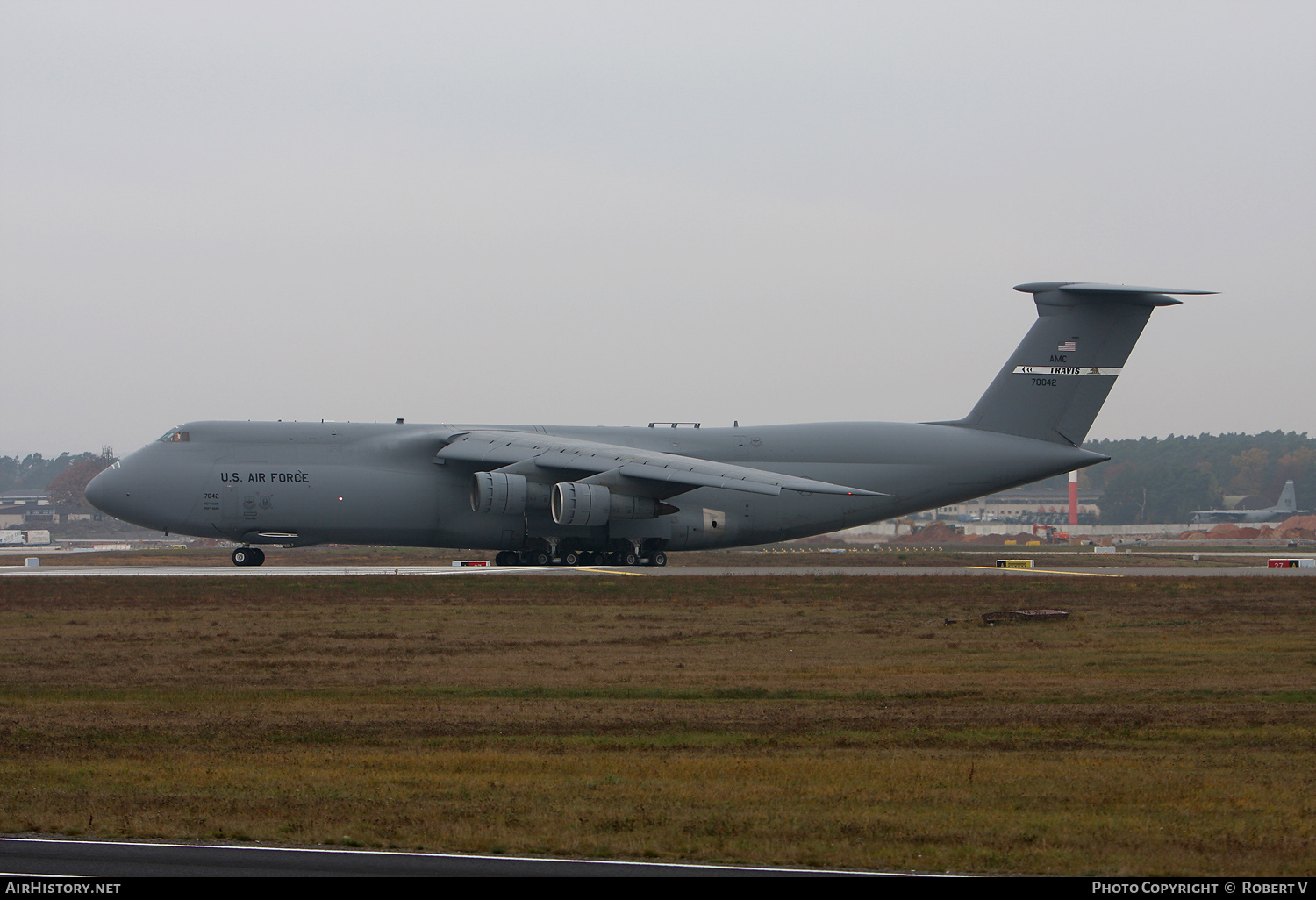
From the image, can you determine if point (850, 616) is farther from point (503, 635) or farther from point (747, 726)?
point (747, 726)

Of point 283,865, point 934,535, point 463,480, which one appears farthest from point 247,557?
point 934,535

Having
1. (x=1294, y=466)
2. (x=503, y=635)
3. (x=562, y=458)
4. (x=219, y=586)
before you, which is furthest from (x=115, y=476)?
(x=1294, y=466)

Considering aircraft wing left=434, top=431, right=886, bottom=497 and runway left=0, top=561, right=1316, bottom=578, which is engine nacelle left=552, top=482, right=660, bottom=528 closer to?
aircraft wing left=434, top=431, right=886, bottom=497

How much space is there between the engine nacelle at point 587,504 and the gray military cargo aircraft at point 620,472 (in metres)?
0.04

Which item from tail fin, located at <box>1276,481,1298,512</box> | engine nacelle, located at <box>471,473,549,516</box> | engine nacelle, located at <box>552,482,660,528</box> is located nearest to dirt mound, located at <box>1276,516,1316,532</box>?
tail fin, located at <box>1276,481,1298,512</box>

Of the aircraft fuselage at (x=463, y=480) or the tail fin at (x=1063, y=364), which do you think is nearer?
the aircraft fuselage at (x=463, y=480)

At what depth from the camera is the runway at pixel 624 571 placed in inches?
1283

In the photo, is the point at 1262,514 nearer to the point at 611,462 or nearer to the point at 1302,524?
the point at 1302,524

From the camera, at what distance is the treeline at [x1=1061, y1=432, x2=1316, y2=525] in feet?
383

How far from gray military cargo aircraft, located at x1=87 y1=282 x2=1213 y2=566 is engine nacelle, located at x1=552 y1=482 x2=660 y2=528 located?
0.14 ft

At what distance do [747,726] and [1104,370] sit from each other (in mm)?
29188

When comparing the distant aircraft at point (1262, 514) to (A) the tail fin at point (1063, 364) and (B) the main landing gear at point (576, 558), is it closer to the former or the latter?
(A) the tail fin at point (1063, 364)

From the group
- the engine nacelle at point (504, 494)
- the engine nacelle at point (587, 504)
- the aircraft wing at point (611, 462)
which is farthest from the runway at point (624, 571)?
the aircraft wing at point (611, 462)
